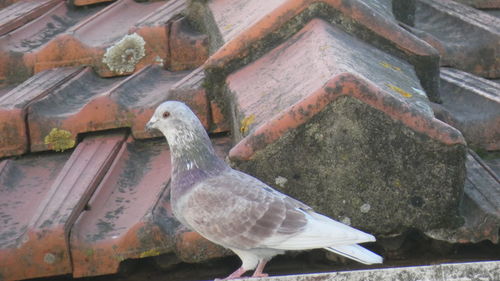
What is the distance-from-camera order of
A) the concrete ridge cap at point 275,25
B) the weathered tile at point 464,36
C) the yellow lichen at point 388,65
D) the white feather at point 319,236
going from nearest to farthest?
the white feather at point 319,236, the yellow lichen at point 388,65, the concrete ridge cap at point 275,25, the weathered tile at point 464,36

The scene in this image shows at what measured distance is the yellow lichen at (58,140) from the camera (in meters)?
3.51

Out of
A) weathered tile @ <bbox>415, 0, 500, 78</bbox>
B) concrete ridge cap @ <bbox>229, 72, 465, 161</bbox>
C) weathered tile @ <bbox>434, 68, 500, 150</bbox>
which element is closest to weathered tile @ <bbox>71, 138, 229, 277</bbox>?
concrete ridge cap @ <bbox>229, 72, 465, 161</bbox>

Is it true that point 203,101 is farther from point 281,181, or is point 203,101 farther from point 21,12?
point 21,12

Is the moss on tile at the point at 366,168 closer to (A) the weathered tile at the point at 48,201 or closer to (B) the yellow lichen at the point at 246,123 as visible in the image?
(B) the yellow lichen at the point at 246,123

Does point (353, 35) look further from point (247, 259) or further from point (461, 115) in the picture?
point (247, 259)

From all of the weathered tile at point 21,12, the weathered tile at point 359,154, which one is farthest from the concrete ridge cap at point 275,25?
the weathered tile at point 21,12

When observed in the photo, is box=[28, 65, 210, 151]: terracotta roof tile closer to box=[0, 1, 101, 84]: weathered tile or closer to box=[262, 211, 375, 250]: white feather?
box=[0, 1, 101, 84]: weathered tile

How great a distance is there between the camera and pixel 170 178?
3.31 meters

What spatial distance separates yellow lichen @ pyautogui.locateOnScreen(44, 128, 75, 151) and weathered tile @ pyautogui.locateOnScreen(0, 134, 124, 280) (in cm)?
4

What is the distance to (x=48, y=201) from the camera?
311 cm

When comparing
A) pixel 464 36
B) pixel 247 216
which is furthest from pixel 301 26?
pixel 464 36

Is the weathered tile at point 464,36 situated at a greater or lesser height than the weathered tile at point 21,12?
lesser

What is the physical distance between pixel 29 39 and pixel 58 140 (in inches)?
32.2

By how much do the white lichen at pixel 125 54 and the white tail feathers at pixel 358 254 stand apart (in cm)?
154
